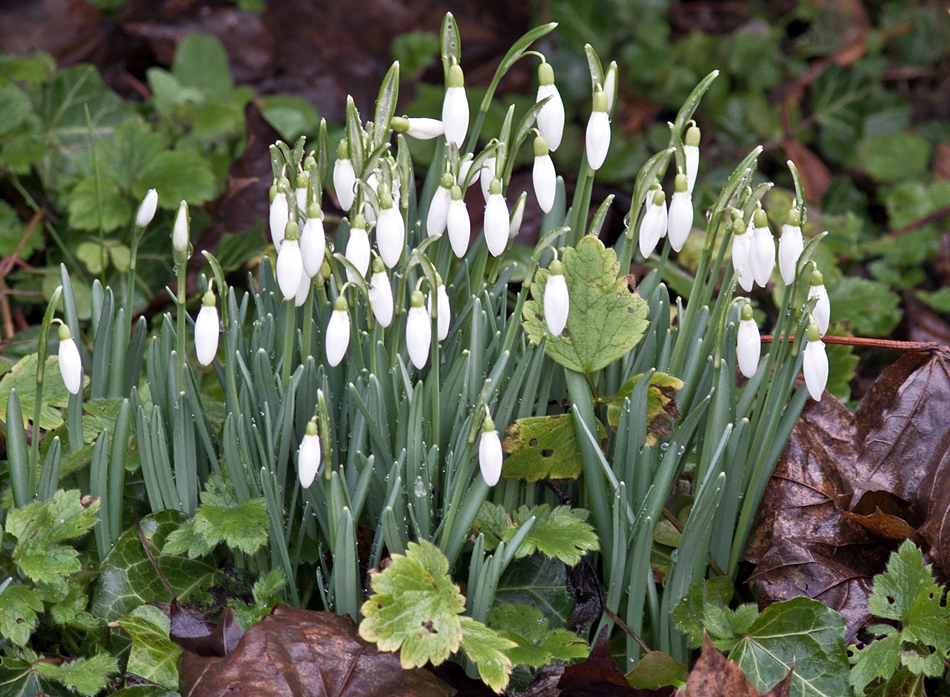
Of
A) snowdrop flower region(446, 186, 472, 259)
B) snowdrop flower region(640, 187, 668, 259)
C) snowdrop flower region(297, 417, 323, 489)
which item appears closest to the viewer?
snowdrop flower region(297, 417, 323, 489)

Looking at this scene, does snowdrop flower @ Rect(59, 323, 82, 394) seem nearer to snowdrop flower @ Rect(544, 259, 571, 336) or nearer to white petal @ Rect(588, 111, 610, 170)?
snowdrop flower @ Rect(544, 259, 571, 336)

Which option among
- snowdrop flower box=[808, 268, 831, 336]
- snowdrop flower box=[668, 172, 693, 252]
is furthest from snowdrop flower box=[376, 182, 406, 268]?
snowdrop flower box=[808, 268, 831, 336]

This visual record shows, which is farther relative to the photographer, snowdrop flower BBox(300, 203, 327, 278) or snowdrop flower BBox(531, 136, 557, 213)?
snowdrop flower BBox(531, 136, 557, 213)

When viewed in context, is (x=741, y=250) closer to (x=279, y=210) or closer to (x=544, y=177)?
(x=544, y=177)

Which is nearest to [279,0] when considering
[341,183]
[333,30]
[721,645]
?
[333,30]

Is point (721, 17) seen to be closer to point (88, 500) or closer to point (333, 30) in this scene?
point (333, 30)

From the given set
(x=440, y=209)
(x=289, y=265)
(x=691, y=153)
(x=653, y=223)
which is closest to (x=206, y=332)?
(x=289, y=265)
